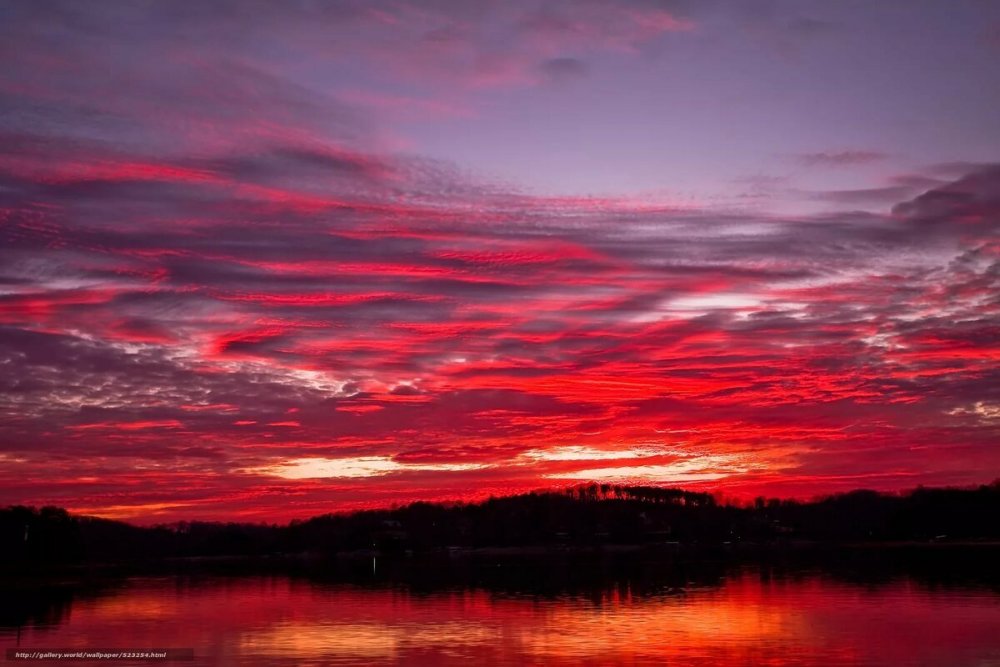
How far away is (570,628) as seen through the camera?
53812mm

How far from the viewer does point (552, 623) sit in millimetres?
57219

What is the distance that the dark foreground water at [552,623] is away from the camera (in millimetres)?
A: 42750

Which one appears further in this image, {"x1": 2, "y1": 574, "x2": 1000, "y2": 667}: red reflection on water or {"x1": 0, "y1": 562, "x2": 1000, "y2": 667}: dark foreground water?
{"x1": 0, "y1": 562, "x2": 1000, "y2": 667}: dark foreground water

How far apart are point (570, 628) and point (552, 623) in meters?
3.55

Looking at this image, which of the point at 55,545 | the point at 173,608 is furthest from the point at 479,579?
the point at 55,545

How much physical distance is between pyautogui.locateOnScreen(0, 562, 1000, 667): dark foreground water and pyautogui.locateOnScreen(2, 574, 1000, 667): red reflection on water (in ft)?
0.35

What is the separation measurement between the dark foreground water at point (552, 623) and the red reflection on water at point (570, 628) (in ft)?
0.35

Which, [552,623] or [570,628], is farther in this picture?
[552,623]

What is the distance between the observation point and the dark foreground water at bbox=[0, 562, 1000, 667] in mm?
42750

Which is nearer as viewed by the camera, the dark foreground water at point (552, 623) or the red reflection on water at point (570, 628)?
the red reflection on water at point (570, 628)

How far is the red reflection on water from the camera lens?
42500mm

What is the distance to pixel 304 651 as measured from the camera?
4531 centimetres

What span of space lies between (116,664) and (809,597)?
4688cm

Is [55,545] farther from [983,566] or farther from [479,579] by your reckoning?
[983,566]
